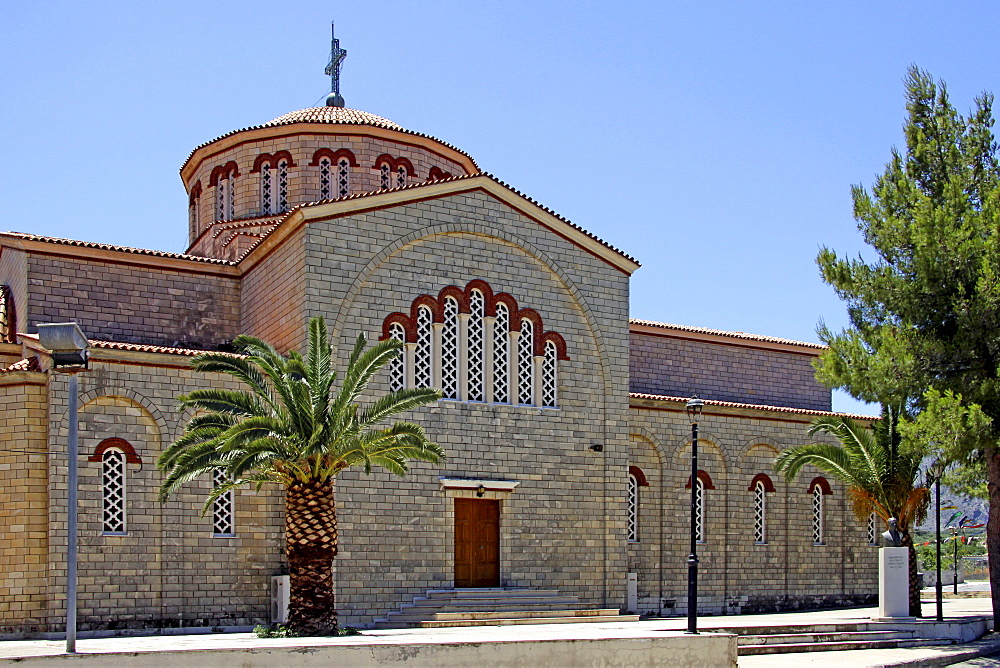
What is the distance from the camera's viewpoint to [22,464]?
61.3ft

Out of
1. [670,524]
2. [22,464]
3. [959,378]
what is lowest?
[670,524]

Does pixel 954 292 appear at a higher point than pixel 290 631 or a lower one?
higher

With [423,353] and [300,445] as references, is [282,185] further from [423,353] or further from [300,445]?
[300,445]

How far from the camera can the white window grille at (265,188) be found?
26828 mm

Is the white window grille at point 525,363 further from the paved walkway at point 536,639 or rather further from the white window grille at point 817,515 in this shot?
the white window grille at point 817,515

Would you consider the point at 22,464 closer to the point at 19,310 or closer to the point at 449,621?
the point at 19,310

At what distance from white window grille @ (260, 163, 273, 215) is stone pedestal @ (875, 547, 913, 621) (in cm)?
1513

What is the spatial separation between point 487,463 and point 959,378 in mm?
8800

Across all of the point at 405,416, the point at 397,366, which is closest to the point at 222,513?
the point at 405,416

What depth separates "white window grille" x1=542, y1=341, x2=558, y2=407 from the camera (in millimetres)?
23172

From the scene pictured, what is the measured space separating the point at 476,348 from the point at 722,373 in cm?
937

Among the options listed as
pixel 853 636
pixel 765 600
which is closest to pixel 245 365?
pixel 853 636

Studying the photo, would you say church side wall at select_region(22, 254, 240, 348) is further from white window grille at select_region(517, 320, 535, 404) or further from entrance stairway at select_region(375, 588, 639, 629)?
entrance stairway at select_region(375, 588, 639, 629)

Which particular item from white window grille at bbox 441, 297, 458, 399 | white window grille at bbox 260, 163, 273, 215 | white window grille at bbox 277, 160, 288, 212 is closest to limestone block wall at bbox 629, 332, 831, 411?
white window grille at bbox 441, 297, 458, 399
